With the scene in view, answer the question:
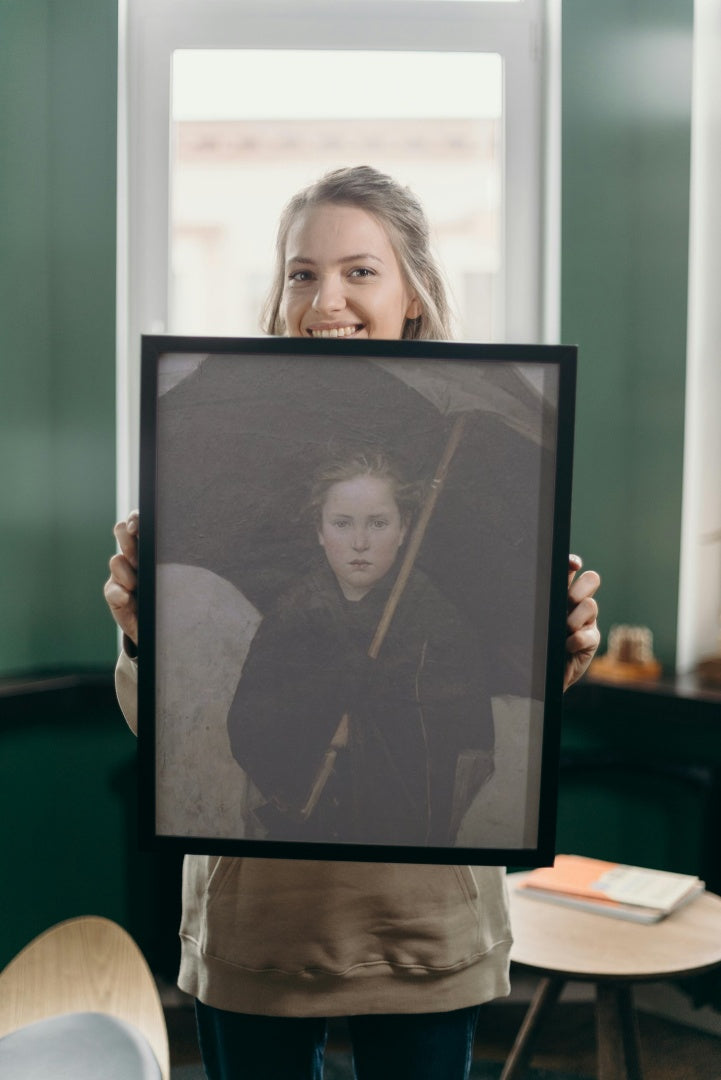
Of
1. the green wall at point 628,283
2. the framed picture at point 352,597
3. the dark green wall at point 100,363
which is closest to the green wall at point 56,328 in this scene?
the dark green wall at point 100,363

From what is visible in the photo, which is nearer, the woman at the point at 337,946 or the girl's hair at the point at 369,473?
the girl's hair at the point at 369,473

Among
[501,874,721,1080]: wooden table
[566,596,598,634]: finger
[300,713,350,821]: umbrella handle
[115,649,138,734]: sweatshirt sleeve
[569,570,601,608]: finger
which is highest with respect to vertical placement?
[569,570,601,608]: finger

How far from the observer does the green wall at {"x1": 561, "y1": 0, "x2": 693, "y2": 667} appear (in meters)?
2.46

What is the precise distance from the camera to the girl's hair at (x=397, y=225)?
1.12 meters

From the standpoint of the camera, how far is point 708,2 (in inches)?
94.9

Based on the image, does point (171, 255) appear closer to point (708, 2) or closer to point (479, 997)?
point (708, 2)

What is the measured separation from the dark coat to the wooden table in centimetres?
86

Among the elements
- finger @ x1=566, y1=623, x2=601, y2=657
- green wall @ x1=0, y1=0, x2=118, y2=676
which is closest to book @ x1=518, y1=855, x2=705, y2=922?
finger @ x1=566, y1=623, x2=601, y2=657

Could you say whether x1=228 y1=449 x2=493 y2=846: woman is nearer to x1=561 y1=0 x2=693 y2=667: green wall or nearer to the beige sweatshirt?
the beige sweatshirt

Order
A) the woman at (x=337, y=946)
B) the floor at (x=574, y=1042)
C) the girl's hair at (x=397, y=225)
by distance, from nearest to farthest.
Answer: the woman at (x=337, y=946)
the girl's hair at (x=397, y=225)
the floor at (x=574, y=1042)

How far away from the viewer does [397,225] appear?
113 centimetres

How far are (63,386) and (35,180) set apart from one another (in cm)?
48

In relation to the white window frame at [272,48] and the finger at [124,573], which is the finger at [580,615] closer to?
the finger at [124,573]

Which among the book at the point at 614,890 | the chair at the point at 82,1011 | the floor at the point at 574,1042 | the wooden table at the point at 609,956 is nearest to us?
the chair at the point at 82,1011
